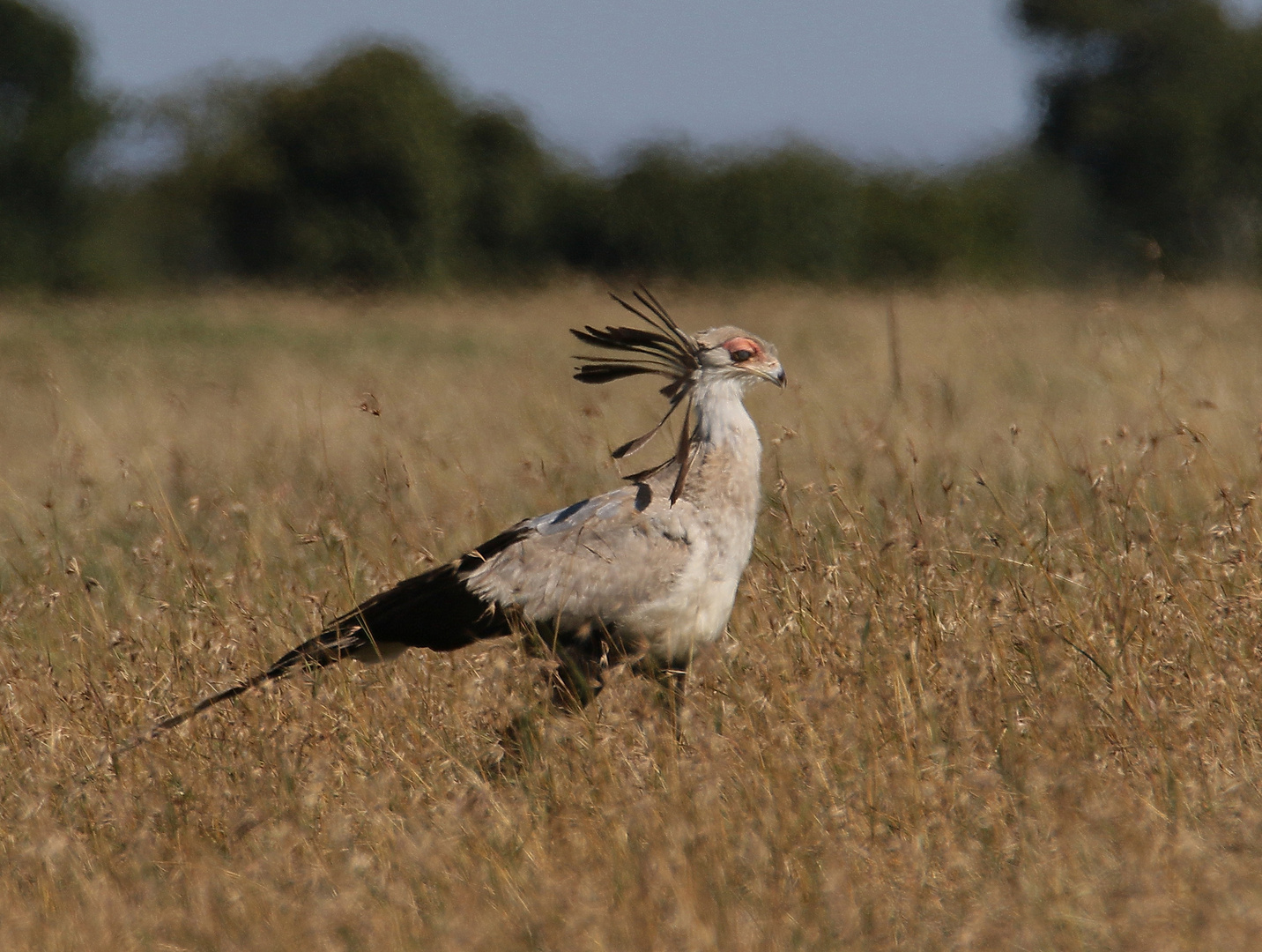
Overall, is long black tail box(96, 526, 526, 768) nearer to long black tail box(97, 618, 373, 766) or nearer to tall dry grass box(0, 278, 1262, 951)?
long black tail box(97, 618, 373, 766)

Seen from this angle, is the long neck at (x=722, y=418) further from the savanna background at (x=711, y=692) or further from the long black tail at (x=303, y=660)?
the long black tail at (x=303, y=660)

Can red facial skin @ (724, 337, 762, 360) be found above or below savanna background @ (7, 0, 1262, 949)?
above

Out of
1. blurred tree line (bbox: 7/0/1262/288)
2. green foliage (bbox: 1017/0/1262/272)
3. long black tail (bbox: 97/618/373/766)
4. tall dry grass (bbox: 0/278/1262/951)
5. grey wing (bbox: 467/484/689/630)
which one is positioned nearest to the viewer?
tall dry grass (bbox: 0/278/1262/951)

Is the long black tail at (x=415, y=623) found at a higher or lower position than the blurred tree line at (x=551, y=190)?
lower

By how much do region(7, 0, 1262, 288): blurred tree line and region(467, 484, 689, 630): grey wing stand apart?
45.8ft

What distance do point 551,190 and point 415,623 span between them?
89.2 ft

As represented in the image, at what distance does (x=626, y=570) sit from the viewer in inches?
145

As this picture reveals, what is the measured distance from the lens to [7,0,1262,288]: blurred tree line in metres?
25.2

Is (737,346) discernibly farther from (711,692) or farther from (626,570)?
(711,692)

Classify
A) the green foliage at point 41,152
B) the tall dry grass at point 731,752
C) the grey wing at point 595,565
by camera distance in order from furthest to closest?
1. the green foliage at point 41,152
2. the grey wing at point 595,565
3. the tall dry grass at point 731,752

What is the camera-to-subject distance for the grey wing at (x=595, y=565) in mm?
3688

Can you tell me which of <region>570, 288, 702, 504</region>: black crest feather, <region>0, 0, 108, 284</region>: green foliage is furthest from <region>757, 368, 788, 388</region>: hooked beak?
<region>0, 0, 108, 284</region>: green foliage

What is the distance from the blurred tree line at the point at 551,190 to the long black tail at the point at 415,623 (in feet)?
46.3

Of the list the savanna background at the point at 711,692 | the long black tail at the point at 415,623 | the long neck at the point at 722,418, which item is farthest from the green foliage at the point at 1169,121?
the long black tail at the point at 415,623
